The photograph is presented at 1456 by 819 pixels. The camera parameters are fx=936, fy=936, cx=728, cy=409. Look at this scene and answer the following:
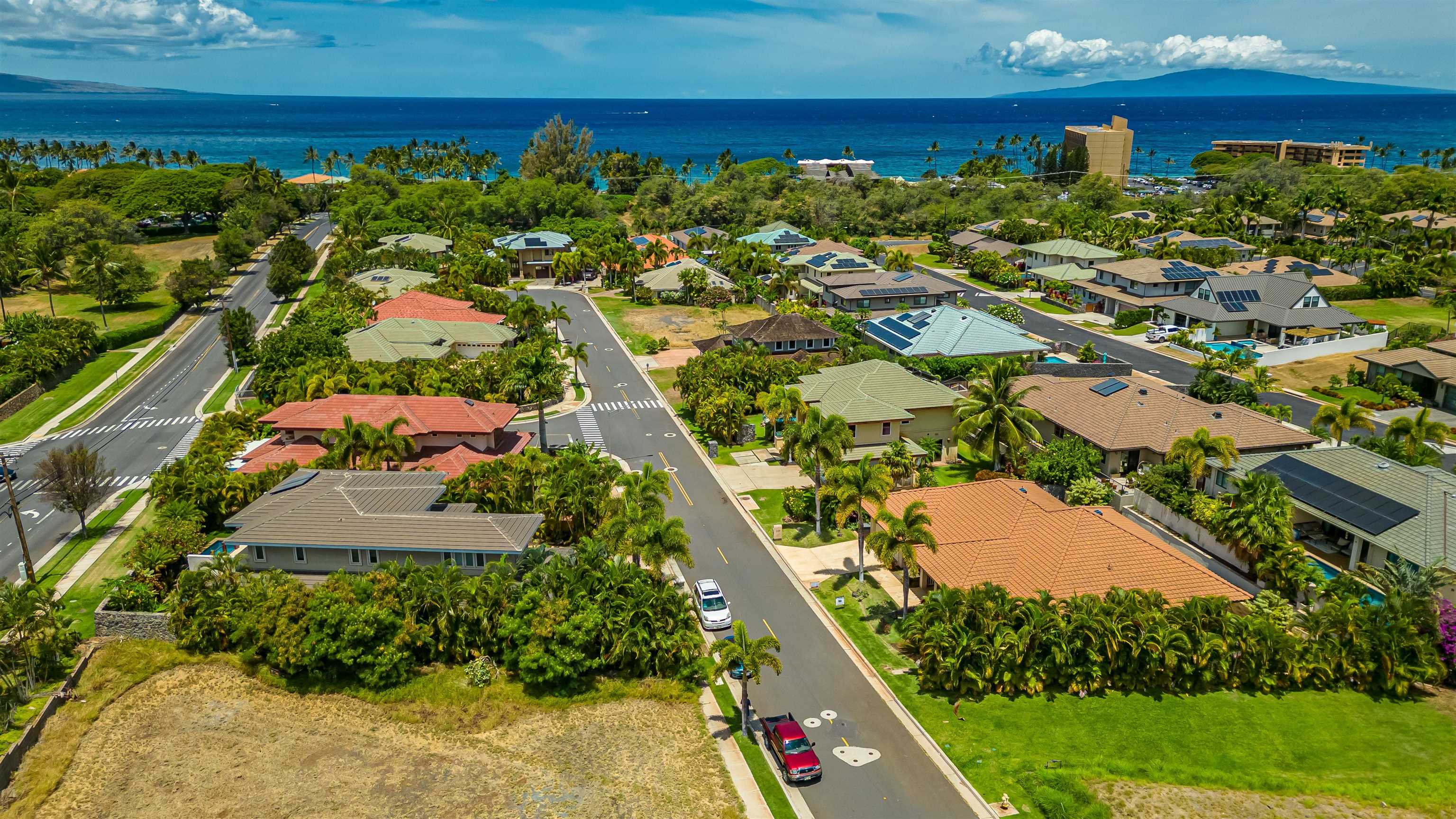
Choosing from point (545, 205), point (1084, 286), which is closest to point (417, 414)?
point (1084, 286)

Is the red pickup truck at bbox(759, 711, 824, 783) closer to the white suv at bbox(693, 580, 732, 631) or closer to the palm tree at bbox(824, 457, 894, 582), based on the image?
the white suv at bbox(693, 580, 732, 631)

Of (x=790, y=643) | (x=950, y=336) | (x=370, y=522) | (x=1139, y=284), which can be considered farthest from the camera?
(x=1139, y=284)

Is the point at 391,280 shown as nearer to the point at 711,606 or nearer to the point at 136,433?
the point at 136,433

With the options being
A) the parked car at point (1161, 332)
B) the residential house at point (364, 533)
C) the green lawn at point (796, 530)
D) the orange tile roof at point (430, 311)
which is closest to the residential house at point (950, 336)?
the parked car at point (1161, 332)

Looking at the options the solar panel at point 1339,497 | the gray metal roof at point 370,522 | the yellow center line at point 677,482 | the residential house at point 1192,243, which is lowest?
the yellow center line at point 677,482

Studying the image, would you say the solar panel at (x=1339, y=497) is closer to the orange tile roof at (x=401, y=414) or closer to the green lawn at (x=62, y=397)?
the orange tile roof at (x=401, y=414)

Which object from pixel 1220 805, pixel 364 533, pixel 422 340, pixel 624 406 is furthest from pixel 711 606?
pixel 422 340
